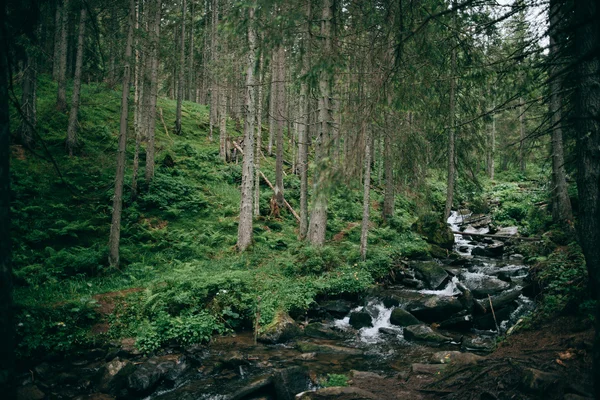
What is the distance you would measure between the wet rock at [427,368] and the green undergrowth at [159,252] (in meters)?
3.70

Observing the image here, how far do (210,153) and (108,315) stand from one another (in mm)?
16889

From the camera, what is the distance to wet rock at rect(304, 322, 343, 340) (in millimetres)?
9078

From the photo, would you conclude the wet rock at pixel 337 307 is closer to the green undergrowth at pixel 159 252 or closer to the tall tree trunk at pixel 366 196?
the green undergrowth at pixel 159 252

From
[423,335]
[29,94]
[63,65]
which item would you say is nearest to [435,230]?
[423,335]

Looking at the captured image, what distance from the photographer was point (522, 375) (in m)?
4.68

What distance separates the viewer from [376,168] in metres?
31.4

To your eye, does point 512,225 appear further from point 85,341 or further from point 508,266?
point 85,341

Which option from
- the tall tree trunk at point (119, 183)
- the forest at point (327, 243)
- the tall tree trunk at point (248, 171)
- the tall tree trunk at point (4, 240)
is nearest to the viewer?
the tall tree trunk at point (4, 240)

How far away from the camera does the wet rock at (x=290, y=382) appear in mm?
5988

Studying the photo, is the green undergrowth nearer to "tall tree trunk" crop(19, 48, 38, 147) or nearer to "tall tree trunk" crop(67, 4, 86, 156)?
"tall tree trunk" crop(67, 4, 86, 156)

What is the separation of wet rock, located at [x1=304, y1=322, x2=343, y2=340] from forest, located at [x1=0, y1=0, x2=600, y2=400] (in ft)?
0.20

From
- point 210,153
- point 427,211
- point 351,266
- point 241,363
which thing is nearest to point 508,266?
point 427,211

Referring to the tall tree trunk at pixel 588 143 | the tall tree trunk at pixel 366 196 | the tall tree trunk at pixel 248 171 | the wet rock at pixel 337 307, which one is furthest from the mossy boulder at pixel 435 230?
the tall tree trunk at pixel 588 143

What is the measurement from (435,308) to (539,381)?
5.56 metres
